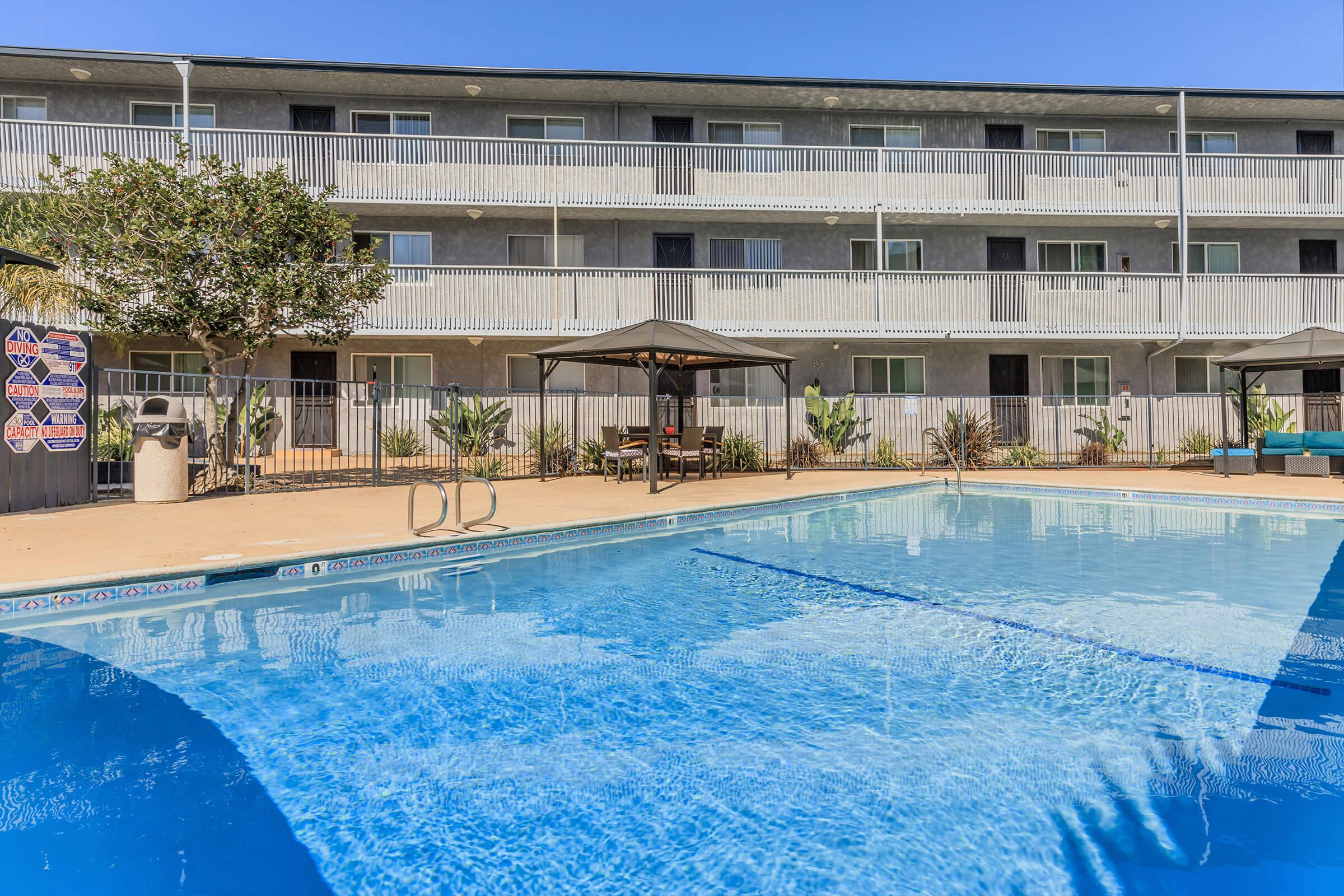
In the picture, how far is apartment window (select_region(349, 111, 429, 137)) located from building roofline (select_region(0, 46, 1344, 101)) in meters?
1.71

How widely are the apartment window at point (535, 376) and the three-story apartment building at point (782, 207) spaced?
0.23 ft

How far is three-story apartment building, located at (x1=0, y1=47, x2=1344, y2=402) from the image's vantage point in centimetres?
1897

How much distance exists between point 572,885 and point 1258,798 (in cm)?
291

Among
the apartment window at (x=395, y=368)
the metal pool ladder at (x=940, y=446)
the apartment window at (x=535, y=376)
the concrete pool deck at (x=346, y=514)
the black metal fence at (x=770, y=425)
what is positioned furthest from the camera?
the apartment window at (x=535, y=376)

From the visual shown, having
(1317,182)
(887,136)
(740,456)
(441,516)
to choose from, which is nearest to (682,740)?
(441,516)

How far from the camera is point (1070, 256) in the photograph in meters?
22.3

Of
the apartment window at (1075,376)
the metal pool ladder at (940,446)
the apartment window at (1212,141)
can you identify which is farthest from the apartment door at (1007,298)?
the apartment window at (1212,141)

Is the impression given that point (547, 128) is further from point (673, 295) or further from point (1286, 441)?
point (1286, 441)

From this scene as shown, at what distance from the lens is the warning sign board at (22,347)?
9.59 meters

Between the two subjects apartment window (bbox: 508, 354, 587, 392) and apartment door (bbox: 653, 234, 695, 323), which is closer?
apartment door (bbox: 653, 234, 695, 323)

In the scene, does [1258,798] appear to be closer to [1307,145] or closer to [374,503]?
[374,503]

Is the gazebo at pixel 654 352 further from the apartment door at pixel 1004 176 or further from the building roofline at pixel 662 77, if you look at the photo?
the apartment door at pixel 1004 176

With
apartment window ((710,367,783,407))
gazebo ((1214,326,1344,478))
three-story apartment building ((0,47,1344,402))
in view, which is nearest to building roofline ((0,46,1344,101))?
three-story apartment building ((0,47,1344,402))

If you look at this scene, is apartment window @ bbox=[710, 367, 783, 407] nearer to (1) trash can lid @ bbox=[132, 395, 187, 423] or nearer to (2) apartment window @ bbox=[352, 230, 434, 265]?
(2) apartment window @ bbox=[352, 230, 434, 265]
